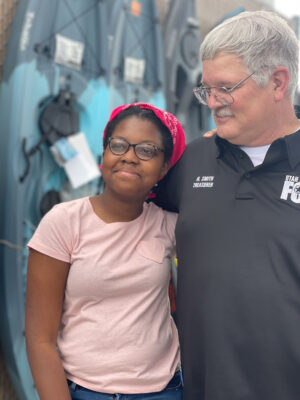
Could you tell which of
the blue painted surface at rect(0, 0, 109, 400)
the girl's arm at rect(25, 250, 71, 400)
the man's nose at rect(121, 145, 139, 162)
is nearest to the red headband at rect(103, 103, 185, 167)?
the man's nose at rect(121, 145, 139, 162)

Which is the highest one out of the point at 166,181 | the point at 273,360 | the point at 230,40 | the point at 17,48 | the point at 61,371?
the point at 17,48

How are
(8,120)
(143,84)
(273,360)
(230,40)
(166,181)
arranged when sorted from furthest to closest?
(143,84)
(8,120)
(166,181)
(230,40)
(273,360)

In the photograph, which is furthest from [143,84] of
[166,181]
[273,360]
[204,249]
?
[273,360]

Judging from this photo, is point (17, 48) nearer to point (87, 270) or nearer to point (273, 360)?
point (87, 270)

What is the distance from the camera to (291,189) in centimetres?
111

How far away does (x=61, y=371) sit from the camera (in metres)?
1.14

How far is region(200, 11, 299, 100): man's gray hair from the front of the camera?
1.15m

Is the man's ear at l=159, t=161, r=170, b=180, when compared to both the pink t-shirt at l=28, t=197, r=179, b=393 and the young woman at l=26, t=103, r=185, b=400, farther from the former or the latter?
the pink t-shirt at l=28, t=197, r=179, b=393

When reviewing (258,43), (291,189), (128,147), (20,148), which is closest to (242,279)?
(291,189)

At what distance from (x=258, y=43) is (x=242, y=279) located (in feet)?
1.95

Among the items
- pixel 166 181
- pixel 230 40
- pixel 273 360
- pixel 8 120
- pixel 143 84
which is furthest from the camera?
pixel 143 84

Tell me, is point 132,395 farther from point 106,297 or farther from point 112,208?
point 112,208

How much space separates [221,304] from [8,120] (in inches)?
74.8

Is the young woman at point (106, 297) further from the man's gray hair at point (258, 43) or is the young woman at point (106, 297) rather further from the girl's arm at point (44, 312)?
the man's gray hair at point (258, 43)
